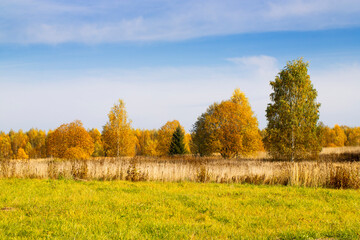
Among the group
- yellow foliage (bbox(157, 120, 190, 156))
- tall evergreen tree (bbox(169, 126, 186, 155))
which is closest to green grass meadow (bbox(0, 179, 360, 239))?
tall evergreen tree (bbox(169, 126, 186, 155))

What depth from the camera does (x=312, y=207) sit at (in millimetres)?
10266

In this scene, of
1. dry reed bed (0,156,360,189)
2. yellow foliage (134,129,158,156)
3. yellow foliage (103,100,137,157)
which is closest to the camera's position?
dry reed bed (0,156,360,189)

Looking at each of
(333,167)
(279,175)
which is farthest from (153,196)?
(333,167)

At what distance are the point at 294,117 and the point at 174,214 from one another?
1592cm

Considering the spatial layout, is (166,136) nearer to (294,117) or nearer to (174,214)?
(294,117)

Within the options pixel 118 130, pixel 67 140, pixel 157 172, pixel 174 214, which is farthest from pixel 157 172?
pixel 118 130

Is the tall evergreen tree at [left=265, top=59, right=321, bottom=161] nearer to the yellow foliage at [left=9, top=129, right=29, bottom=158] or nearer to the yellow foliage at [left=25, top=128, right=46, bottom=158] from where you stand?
the yellow foliage at [left=25, top=128, right=46, bottom=158]

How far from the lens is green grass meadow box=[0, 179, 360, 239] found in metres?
6.88

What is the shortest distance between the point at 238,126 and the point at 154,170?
15.3m

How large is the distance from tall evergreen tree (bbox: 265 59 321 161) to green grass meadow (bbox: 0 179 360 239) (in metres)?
8.98

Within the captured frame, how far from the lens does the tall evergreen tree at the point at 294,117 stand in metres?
21.6

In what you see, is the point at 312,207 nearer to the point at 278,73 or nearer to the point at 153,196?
the point at 153,196

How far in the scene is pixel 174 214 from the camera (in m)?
8.80

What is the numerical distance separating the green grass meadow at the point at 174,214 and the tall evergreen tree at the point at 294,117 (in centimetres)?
898
